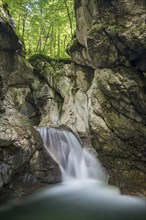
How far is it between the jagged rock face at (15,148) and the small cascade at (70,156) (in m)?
0.95

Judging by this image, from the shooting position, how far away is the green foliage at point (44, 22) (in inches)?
838

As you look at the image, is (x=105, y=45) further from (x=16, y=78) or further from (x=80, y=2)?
(x=16, y=78)

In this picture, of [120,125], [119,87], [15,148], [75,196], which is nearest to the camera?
[75,196]

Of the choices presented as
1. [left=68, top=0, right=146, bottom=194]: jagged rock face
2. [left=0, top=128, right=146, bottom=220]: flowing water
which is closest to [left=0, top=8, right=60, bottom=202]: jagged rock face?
[left=0, top=128, right=146, bottom=220]: flowing water

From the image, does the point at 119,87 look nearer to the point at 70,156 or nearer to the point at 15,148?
A: the point at 70,156

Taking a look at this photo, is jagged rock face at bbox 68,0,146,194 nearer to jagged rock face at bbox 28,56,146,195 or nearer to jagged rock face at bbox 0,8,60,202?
jagged rock face at bbox 28,56,146,195

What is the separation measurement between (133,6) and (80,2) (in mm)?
3966

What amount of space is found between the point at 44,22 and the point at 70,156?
14.9 m

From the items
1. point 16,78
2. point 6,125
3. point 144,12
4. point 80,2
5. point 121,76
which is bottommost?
point 6,125

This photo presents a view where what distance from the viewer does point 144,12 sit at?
10867 mm

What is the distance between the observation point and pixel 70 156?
45.0 feet

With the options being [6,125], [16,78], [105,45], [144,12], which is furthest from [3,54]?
[144,12]

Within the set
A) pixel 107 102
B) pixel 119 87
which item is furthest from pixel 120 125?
pixel 119 87

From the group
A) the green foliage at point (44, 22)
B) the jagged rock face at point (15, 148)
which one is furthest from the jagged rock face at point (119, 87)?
the green foliage at point (44, 22)
